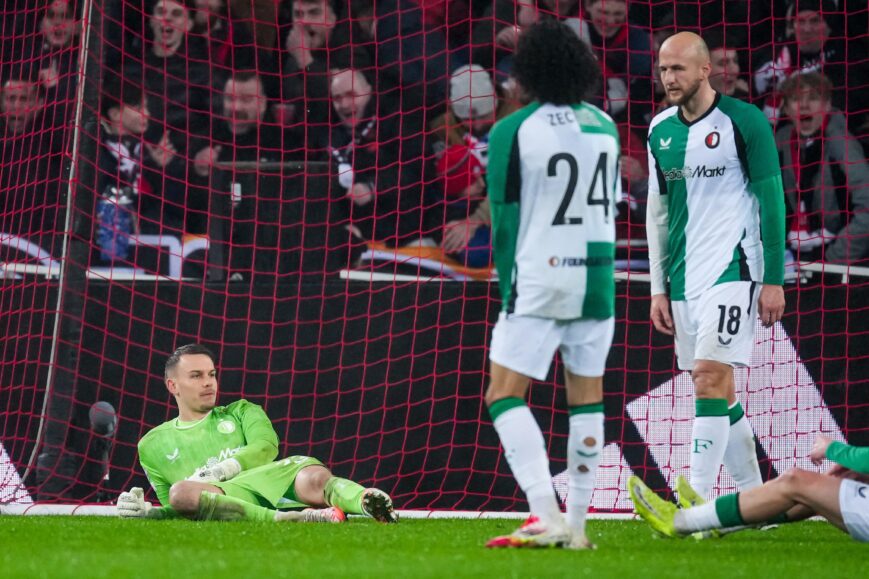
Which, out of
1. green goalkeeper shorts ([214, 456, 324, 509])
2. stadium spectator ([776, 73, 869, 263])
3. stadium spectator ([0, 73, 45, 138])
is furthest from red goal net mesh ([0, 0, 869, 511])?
green goalkeeper shorts ([214, 456, 324, 509])

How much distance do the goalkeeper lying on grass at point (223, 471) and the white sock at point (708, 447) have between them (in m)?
1.42

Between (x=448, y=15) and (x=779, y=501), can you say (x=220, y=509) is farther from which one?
(x=448, y=15)

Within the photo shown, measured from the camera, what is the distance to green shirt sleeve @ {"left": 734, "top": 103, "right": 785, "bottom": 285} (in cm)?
545

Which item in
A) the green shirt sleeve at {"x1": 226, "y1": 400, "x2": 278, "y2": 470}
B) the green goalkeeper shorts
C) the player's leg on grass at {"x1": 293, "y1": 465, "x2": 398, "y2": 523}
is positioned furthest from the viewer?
the green shirt sleeve at {"x1": 226, "y1": 400, "x2": 278, "y2": 470}

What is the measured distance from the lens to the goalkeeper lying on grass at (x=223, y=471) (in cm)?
628

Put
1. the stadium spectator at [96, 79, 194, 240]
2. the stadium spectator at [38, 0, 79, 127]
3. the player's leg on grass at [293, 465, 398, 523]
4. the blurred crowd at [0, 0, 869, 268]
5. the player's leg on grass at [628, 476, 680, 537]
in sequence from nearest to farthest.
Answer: the player's leg on grass at [628, 476, 680, 537], the player's leg on grass at [293, 465, 398, 523], the blurred crowd at [0, 0, 869, 268], the stadium spectator at [38, 0, 79, 127], the stadium spectator at [96, 79, 194, 240]

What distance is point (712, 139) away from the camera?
5.59m

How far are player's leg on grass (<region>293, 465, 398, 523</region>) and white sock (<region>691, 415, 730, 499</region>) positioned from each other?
142 centimetres

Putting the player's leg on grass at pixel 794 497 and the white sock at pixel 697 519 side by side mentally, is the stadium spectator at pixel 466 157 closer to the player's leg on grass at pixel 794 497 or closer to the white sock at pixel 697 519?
the white sock at pixel 697 519

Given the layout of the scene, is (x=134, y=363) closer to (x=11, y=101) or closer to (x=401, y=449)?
(x=401, y=449)

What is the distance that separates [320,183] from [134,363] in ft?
4.39

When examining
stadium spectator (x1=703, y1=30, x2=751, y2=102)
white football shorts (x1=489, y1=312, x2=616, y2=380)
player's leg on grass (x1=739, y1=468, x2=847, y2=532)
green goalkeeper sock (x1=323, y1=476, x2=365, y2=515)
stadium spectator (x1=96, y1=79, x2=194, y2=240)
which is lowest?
green goalkeeper sock (x1=323, y1=476, x2=365, y2=515)

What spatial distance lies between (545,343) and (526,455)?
1.21ft

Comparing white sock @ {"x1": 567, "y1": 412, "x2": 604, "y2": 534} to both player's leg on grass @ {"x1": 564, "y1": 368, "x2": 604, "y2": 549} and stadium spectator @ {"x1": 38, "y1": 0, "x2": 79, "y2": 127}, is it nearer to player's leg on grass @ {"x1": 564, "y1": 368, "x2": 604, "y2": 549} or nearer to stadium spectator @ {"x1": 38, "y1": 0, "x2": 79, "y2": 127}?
player's leg on grass @ {"x1": 564, "y1": 368, "x2": 604, "y2": 549}
